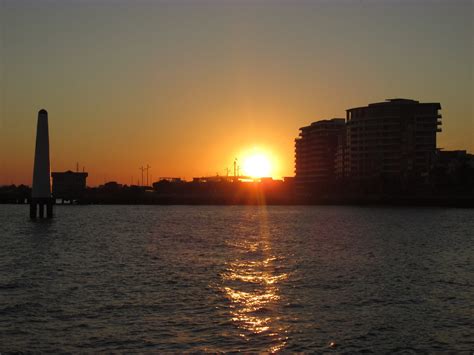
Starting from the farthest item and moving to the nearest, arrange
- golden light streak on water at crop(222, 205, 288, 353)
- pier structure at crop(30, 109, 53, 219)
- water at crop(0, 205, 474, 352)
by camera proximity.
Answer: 1. pier structure at crop(30, 109, 53, 219)
2. golden light streak on water at crop(222, 205, 288, 353)
3. water at crop(0, 205, 474, 352)

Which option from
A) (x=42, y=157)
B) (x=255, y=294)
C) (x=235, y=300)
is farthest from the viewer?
(x=42, y=157)

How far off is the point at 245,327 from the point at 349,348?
4.82 meters

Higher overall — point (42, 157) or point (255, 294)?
point (42, 157)

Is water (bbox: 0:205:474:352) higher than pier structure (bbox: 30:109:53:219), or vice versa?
pier structure (bbox: 30:109:53:219)

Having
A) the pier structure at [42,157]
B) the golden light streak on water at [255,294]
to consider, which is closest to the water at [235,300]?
the golden light streak on water at [255,294]

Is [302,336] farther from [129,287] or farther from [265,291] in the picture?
[129,287]

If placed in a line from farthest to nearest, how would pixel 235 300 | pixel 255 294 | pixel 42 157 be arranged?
pixel 42 157, pixel 255 294, pixel 235 300

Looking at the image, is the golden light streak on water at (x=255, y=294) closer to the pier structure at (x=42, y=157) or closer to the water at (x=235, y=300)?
the water at (x=235, y=300)

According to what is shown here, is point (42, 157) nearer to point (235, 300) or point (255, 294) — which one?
point (255, 294)

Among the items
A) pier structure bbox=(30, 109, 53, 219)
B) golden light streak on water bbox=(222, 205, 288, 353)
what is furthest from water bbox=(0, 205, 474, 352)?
pier structure bbox=(30, 109, 53, 219)

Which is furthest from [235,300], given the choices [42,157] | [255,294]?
[42,157]

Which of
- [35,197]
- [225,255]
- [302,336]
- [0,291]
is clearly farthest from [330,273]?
[35,197]

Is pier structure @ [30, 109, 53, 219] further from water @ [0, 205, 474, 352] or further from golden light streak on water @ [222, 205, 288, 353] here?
golden light streak on water @ [222, 205, 288, 353]

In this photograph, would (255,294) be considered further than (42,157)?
No
